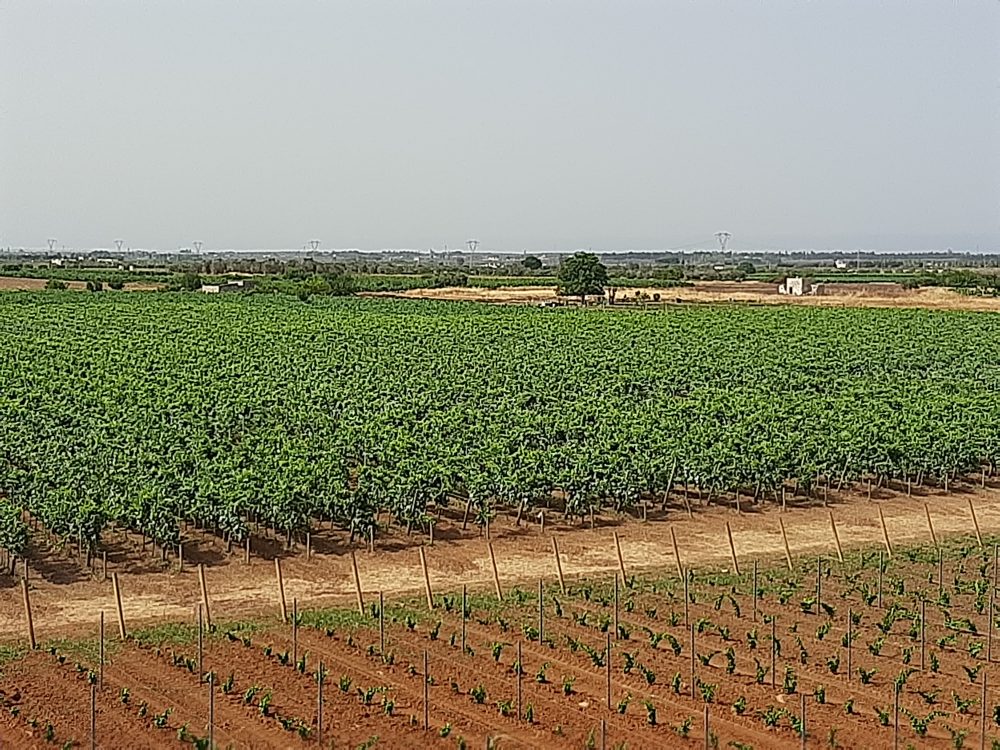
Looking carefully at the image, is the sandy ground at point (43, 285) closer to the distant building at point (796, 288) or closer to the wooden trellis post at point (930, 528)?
the distant building at point (796, 288)

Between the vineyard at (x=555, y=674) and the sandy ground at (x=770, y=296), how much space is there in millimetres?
69134

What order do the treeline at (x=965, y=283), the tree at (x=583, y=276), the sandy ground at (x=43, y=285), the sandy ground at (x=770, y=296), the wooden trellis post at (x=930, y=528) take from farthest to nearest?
1. the sandy ground at (x=43, y=285)
2. the treeline at (x=965, y=283)
3. the tree at (x=583, y=276)
4. the sandy ground at (x=770, y=296)
5. the wooden trellis post at (x=930, y=528)

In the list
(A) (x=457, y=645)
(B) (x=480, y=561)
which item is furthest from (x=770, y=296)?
(A) (x=457, y=645)

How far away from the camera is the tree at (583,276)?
9175 cm

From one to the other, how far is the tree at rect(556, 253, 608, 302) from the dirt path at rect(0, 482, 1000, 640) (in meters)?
68.1

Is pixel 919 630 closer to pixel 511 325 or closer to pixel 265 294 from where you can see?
pixel 511 325

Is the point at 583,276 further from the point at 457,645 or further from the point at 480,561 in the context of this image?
the point at 457,645

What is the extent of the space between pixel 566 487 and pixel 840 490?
21.7 ft

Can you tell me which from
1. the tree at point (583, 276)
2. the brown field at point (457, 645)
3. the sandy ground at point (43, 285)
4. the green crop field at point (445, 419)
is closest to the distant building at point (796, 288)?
the tree at point (583, 276)

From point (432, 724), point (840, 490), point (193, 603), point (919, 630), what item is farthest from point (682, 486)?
point (432, 724)

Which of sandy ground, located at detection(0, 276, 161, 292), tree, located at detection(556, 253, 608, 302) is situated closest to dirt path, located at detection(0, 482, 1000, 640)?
tree, located at detection(556, 253, 608, 302)

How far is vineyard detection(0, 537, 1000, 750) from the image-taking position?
12.1 meters

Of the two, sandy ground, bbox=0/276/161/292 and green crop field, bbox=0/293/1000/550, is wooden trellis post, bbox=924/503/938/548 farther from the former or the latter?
sandy ground, bbox=0/276/161/292

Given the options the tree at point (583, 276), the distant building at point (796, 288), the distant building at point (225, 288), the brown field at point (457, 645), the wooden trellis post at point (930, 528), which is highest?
the tree at point (583, 276)
